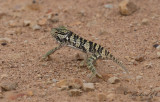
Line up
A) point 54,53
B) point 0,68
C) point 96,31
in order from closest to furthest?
point 0,68 < point 54,53 < point 96,31

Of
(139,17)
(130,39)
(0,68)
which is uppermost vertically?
(139,17)

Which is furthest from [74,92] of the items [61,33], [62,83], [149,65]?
[149,65]

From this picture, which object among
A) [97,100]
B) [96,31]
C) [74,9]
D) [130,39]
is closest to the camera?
[97,100]

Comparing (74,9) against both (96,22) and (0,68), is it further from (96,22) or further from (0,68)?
(0,68)

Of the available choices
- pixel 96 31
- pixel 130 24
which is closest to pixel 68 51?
pixel 96 31

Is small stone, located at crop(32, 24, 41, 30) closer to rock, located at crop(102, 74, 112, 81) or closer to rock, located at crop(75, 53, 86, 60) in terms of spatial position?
rock, located at crop(75, 53, 86, 60)

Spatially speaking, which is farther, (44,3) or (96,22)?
(44,3)
